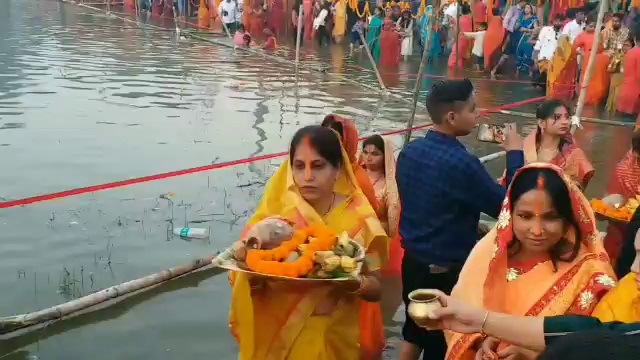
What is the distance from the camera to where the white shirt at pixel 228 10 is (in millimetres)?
25422

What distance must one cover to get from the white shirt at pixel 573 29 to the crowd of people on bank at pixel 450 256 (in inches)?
→ 449

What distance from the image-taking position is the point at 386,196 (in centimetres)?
454

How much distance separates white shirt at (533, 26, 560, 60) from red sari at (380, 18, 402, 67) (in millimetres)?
4700

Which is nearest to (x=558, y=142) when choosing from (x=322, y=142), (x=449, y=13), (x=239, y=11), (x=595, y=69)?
(x=322, y=142)

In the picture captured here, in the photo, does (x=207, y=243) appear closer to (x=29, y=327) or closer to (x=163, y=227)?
(x=163, y=227)

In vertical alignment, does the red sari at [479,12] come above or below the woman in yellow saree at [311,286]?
above

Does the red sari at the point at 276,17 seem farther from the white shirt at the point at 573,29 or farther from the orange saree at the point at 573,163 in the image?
the orange saree at the point at 573,163

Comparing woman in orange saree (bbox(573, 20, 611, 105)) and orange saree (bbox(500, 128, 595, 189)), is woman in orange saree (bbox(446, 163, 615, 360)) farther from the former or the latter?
woman in orange saree (bbox(573, 20, 611, 105))

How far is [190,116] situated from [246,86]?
11.2 feet

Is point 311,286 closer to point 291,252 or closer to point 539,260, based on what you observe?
point 291,252

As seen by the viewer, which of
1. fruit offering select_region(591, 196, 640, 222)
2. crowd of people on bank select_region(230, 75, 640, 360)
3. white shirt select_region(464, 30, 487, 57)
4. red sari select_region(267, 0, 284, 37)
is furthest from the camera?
red sari select_region(267, 0, 284, 37)

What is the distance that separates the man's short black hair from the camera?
11.3ft

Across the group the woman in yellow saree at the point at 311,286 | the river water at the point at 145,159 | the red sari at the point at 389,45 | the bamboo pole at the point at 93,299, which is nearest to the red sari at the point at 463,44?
the river water at the point at 145,159

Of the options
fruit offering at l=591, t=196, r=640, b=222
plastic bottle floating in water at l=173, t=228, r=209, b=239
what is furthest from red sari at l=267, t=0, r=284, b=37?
fruit offering at l=591, t=196, r=640, b=222
